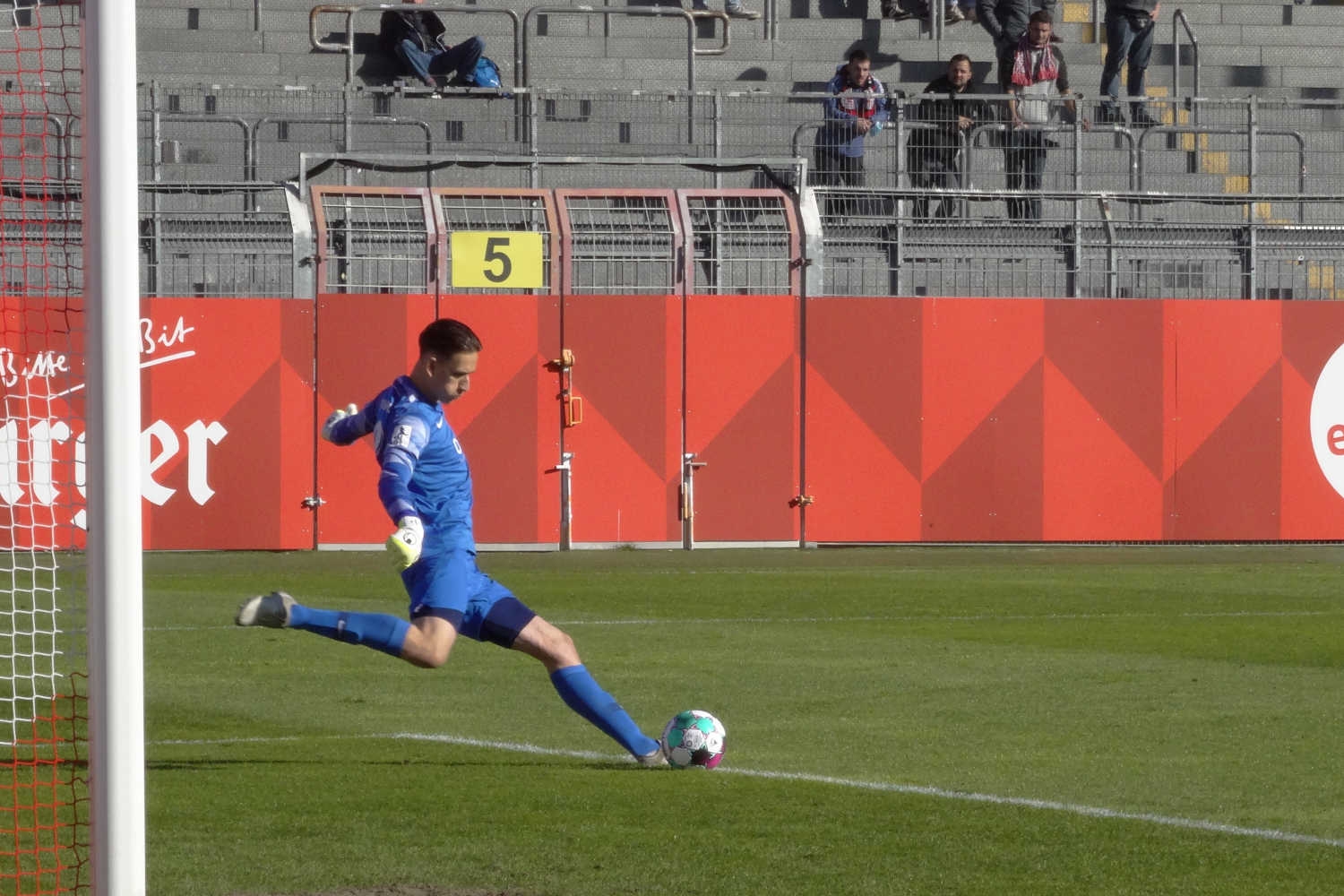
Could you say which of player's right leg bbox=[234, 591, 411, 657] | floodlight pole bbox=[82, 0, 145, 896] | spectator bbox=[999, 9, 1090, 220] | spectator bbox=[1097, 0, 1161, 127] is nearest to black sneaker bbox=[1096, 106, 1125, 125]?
spectator bbox=[1097, 0, 1161, 127]

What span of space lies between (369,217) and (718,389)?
147 inches

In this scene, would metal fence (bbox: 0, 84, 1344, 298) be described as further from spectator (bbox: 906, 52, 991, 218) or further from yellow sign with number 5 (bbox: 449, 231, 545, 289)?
yellow sign with number 5 (bbox: 449, 231, 545, 289)

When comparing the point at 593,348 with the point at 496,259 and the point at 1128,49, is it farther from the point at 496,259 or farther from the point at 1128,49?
the point at 1128,49

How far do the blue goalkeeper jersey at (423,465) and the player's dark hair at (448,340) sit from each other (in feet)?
0.70

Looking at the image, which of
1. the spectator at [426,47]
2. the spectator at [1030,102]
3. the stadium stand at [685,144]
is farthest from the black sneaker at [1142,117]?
the spectator at [426,47]

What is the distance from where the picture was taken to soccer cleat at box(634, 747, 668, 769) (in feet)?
29.3

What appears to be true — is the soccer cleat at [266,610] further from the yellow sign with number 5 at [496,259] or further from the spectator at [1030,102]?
the spectator at [1030,102]

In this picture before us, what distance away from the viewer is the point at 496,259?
21219mm

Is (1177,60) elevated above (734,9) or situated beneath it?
situated beneath

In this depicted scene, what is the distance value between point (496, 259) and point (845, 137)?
4073 mm

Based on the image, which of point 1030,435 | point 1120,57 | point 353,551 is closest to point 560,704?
point 353,551

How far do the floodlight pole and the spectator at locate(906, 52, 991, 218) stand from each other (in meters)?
17.9

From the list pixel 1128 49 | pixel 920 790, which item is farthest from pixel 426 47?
pixel 920 790

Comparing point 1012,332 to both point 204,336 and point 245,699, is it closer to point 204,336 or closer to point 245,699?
point 204,336
